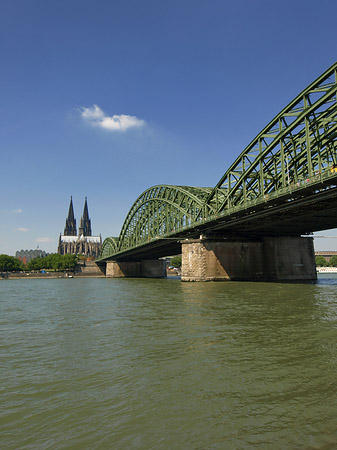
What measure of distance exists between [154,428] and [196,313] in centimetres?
1406

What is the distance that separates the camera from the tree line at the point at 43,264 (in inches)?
5866

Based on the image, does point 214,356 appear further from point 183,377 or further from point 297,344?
point 297,344

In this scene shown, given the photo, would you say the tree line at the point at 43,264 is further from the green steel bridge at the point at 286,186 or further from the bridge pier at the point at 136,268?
the green steel bridge at the point at 286,186

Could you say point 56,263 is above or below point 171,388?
above

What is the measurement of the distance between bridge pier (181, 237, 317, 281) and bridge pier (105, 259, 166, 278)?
190ft

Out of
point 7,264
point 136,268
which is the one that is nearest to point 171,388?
point 136,268

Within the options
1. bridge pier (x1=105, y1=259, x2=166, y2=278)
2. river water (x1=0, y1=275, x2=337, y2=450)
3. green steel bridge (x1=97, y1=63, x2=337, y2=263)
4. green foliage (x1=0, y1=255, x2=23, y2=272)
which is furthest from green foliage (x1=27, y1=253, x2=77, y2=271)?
river water (x1=0, y1=275, x2=337, y2=450)

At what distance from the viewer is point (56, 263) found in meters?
165

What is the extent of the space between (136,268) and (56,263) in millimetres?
61681

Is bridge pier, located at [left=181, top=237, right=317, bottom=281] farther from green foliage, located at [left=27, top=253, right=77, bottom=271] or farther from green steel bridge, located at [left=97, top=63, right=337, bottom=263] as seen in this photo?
green foliage, located at [left=27, top=253, right=77, bottom=271]

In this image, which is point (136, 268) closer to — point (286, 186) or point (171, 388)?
point (286, 186)

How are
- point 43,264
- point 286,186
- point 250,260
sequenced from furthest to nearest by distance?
point 43,264, point 250,260, point 286,186

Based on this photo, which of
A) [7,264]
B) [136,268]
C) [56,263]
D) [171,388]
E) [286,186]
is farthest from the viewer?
[56,263]

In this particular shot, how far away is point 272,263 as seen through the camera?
5553cm
